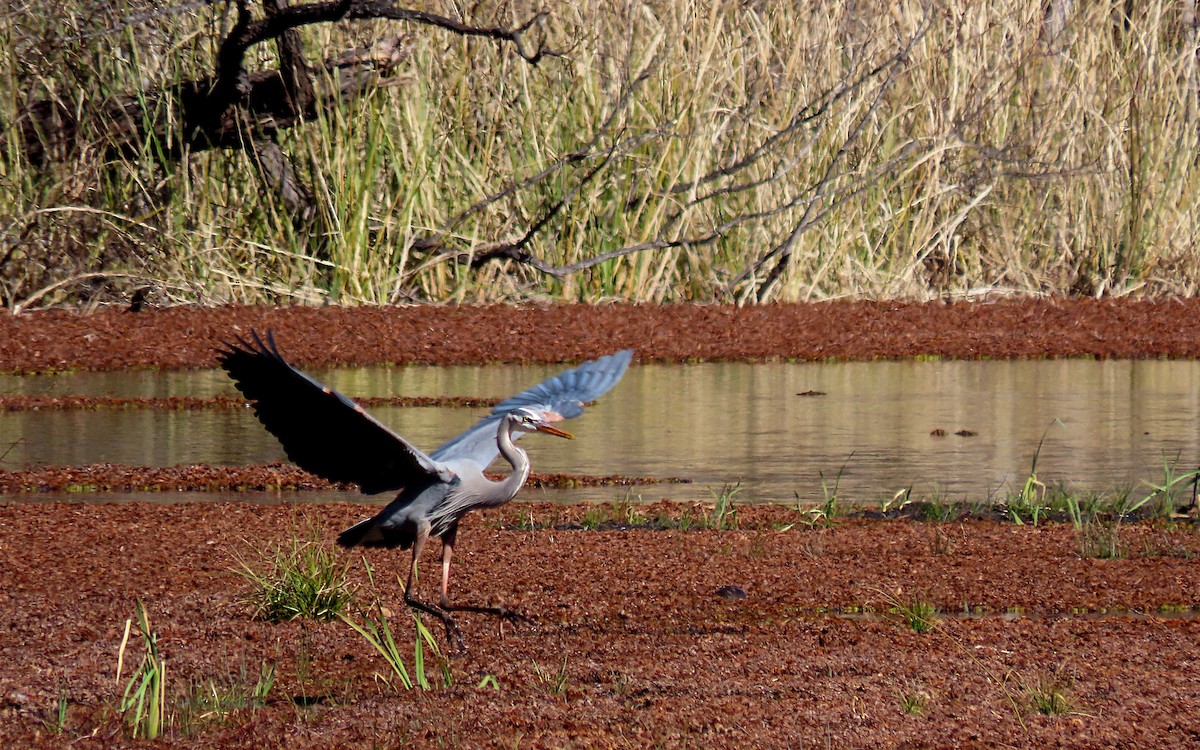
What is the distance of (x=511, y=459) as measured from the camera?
5.52 metres

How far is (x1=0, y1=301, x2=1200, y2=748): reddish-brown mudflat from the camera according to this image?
14.5ft

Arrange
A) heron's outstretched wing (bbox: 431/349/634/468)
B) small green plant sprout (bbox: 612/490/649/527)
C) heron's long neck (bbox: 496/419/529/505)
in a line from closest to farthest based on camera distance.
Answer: heron's long neck (bbox: 496/419/529/505)
heron's outstretched wing (bbox: 431/349/634/468)
small green plant sprout (bbox: 612/490/649/527)

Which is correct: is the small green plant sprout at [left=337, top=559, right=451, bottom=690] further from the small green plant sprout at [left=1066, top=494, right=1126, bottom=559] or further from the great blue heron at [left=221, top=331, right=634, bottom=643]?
the small green plant sprout at [left=1066, top=494, right=1126, bottom=559]

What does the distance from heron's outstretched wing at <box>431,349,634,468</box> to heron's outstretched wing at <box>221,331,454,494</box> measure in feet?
0.86

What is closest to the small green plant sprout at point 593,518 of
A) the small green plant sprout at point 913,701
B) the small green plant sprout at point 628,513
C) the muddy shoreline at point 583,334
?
the small green plant sprout at point 628,513

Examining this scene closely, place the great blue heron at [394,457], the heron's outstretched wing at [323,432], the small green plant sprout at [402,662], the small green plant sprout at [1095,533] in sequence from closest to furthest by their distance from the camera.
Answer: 1. the small green plant sprout at [402,662]
2. the heron's outstretched wing at [323,432]
3. the great blue heron at [394,457]
4. the small green plant sprout at [1095,533]

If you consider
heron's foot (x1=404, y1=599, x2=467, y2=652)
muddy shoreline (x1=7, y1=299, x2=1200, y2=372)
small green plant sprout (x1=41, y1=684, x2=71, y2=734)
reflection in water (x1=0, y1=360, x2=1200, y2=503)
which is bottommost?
small green plant sprout (x1=41, y1=684, x2=71, y2=734)

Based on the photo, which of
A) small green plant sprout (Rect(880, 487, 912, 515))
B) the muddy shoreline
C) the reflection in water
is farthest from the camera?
the muddy shoreline

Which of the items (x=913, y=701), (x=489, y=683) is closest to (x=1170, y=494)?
(x=913, y=701)

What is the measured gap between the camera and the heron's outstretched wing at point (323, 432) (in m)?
5.18

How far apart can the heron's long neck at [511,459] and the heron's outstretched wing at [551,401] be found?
152 mm

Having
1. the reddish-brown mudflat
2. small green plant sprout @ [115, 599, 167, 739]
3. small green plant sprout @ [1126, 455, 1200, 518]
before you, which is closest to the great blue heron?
the reddish-brown mudflat

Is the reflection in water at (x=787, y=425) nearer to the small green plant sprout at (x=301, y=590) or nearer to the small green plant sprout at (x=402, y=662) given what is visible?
the small green plant sprout at (x=301, y=590)

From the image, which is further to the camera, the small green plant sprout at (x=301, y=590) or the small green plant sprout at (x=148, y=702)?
the small green plant sprout at (x=301, y=590)
